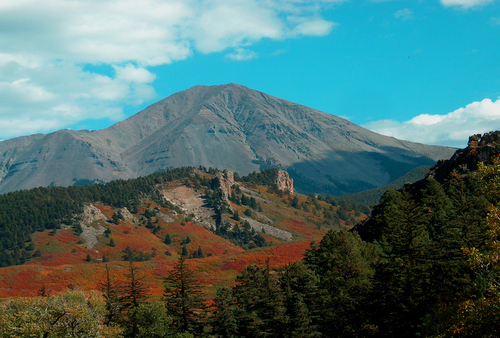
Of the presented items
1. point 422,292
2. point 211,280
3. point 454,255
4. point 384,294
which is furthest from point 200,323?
point 211,280

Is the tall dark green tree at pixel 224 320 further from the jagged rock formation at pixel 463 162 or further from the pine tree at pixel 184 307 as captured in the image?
Result: the jagged rock formation at pixel 463 162

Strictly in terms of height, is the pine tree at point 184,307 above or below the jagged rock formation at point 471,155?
below

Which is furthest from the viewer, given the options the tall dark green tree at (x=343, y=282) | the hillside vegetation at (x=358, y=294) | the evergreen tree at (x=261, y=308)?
the evergreen tree at (x=261, y=308)

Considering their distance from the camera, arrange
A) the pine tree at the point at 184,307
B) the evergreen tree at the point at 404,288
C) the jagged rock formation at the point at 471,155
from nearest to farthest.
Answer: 1. the evergreen tree at the point at 404,288
2. the pine tree at the point at 184,307
3. the jagged rock formation at the point at 471,155

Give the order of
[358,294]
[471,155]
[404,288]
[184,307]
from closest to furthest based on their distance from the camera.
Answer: [404,288] → [358,294] → [184,307] → [471,155]

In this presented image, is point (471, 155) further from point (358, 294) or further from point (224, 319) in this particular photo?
point (224, 319)

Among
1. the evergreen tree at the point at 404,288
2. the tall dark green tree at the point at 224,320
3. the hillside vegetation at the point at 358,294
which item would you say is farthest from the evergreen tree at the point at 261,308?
the evergreen tree at the point at 404,288

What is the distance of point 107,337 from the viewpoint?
140 ft

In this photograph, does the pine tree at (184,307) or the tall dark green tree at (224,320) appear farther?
the pine tree at (184,307)

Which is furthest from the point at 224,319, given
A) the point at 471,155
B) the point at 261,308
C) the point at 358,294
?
the point at 471,155

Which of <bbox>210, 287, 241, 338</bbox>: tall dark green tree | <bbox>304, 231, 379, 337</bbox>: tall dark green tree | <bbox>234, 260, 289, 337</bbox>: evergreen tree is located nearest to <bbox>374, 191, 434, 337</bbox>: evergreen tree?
<bbox>304, 231, 379, 337</bbox>: tall dark green tree

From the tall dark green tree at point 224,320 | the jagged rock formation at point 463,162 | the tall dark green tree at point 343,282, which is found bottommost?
the tall dark green tree at point 224,320

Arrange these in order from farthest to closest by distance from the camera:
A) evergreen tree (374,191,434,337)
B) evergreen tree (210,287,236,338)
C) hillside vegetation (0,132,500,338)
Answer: evergreen tree (210,287,236,338), evergreen tree (374,191,434,337), hillside vegetation (0,132,500,338)

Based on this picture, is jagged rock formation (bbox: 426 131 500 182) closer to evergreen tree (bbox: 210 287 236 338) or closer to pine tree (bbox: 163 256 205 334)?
evergreen tree (bbox: 210 287 236 338)
